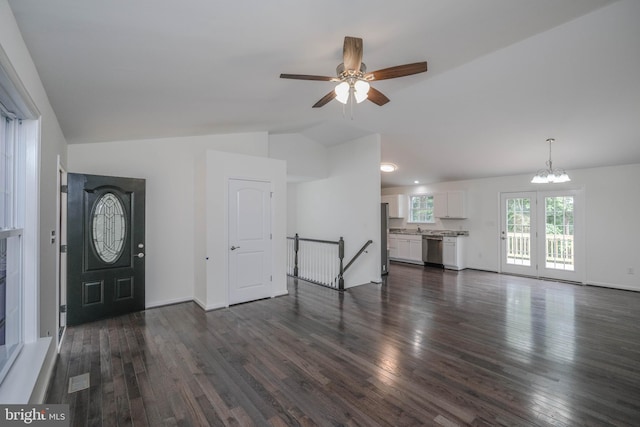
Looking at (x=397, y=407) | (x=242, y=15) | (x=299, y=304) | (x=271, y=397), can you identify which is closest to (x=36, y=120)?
(x=242, y=15)

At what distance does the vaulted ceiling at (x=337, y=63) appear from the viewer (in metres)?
1.77

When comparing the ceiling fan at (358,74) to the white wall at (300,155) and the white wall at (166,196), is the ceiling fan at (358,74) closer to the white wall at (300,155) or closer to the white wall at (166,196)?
the white wall at (166,196)

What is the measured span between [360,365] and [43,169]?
3.22 meters

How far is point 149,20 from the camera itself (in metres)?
1.67

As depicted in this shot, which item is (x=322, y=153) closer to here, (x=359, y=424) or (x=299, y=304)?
(x=299, y=304)

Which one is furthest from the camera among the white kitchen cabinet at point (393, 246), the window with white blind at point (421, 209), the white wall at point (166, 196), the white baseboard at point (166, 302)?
Result: the white kitchen cabinet at point (393, 246)

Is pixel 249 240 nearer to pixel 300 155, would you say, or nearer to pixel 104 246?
pixel 104 246

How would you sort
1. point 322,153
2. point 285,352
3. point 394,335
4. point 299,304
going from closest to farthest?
point 285,352, point 394,335, point 299,304, point 322,153

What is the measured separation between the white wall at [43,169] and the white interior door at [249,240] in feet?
6.86

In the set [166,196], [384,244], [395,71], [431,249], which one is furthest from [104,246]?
[431,249]

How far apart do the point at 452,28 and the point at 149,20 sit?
7.29 ft

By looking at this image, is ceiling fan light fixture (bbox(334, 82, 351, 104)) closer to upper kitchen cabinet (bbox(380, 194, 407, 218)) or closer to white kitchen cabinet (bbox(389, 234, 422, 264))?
white kitchen cabinet (bbox(389, 234, 422, 264))

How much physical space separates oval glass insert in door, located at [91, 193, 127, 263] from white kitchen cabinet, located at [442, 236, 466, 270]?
7.19 metres

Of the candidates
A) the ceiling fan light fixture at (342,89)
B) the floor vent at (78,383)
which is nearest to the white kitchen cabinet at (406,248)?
the ceiling fan light fixture at (342,89)
